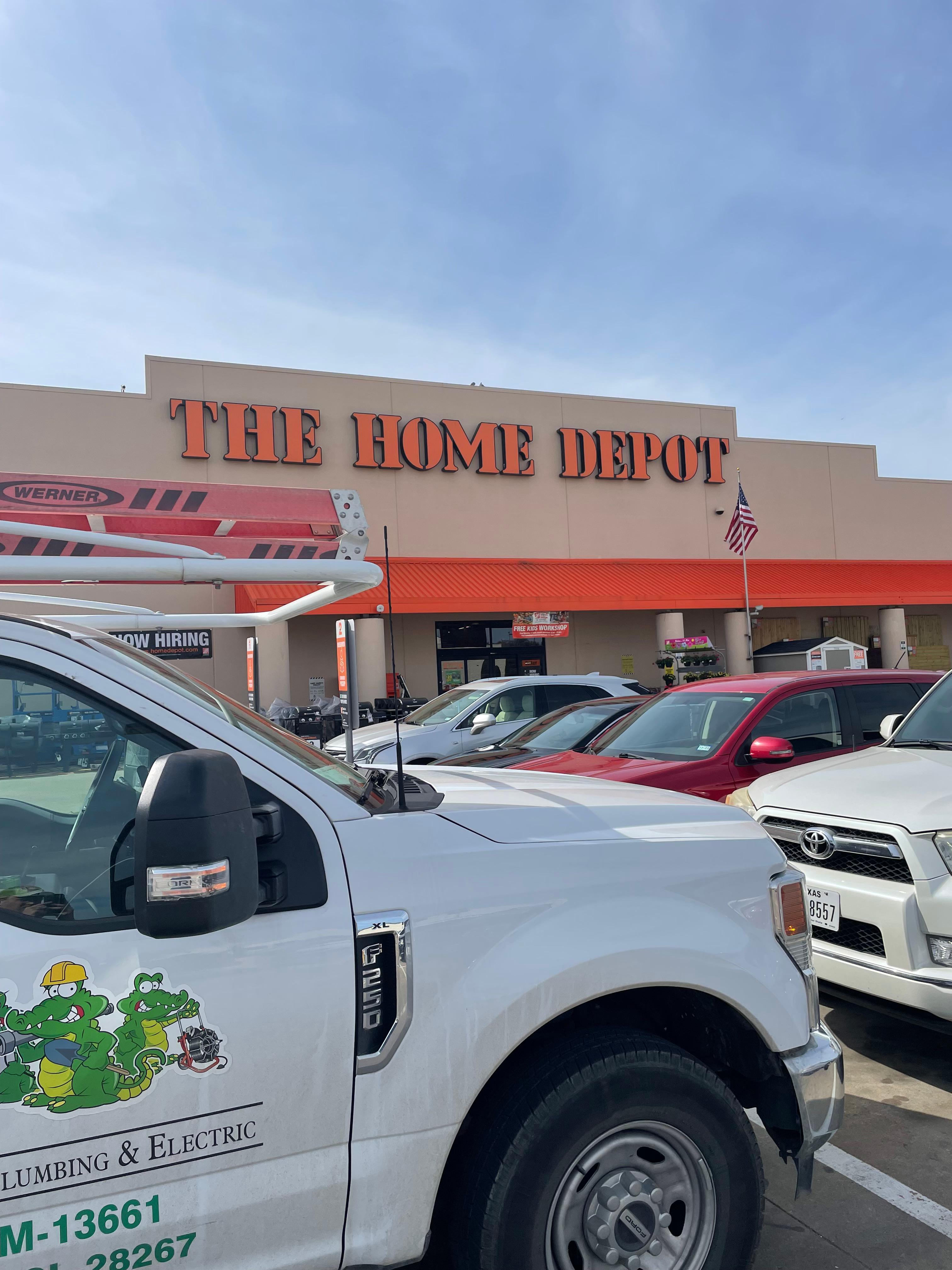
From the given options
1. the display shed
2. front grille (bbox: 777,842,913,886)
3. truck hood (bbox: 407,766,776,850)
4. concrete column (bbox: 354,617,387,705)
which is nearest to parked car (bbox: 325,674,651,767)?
front grille (bbox: 777,842,913,886)

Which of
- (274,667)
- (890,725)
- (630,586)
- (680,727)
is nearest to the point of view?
(890,725)

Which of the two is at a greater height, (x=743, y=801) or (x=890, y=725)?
(x=890, y=725)

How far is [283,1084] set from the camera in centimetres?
181

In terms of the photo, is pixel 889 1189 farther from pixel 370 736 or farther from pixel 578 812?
pixel 370 736

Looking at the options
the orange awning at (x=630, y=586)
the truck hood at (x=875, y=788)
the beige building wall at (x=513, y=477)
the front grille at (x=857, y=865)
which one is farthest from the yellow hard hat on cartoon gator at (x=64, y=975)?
the beige building wall at (x=513, y=477)

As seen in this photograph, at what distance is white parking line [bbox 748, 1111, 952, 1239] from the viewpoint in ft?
9.23

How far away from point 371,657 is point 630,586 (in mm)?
6835

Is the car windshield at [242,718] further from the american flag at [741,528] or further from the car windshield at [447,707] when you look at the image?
the american flag at [741,528]

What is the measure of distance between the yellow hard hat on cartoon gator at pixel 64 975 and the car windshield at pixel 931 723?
171 inches

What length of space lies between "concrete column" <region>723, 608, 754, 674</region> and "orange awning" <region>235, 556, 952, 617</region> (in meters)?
0.84

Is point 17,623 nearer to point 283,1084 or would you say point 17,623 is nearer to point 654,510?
point 283,1084

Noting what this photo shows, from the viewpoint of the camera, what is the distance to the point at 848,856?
402 cm

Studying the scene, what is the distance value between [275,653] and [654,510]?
1125cm

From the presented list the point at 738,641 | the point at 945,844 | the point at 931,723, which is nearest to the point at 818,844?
the point at 945,844
